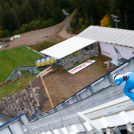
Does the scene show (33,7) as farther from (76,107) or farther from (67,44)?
(76,107)

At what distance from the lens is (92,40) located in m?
26.0

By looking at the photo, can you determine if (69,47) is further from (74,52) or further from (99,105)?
(99,105)

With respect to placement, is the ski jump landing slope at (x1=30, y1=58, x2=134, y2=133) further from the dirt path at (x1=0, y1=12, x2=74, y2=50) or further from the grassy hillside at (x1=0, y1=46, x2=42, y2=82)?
the dirt path at (x1=0, y1=12, x2=74, y2=50)

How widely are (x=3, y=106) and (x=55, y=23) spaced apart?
41128 mm

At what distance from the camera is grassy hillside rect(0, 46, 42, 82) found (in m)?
36.4

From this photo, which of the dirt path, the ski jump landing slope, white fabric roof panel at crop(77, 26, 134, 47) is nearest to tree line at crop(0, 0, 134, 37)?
the dirt path

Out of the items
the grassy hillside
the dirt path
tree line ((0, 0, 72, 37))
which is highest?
tree line ((0, 0, 72, 37))

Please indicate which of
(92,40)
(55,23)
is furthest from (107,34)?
(55,23)

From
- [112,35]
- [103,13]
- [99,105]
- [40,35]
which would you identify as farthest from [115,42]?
[40,35]

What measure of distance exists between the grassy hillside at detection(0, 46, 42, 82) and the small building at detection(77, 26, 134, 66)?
14.3 metres

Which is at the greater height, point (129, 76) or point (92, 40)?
point (129, 76)

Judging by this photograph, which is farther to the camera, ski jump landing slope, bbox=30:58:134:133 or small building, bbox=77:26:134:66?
small building, bbox=77:26:134:66

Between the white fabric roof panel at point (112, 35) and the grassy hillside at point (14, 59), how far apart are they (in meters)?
13.0

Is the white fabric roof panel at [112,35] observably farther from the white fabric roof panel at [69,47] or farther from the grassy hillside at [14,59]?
the grassy hillside at [14,59]
